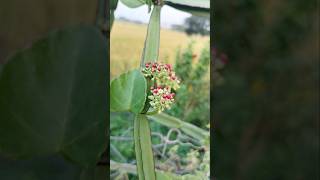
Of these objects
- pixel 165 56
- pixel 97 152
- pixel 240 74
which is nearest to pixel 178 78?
pixel 165 56

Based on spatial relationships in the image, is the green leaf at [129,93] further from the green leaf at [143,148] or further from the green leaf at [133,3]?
the green leaf at [133,3]

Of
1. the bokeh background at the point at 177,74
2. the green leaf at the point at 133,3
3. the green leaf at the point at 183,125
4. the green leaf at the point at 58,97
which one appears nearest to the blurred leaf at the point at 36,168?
the green leaf at the point at 58,97

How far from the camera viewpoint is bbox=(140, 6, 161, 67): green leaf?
1340mm

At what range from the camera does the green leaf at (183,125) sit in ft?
4.42

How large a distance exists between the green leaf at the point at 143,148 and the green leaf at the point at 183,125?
28 mm

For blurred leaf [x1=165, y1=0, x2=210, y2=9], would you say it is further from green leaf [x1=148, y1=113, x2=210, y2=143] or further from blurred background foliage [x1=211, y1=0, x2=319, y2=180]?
blurred background foliage [x1=211, y1=0, x2=319, y2=180]

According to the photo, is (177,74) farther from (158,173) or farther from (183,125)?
(158,173)

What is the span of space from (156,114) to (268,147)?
0.70 metres

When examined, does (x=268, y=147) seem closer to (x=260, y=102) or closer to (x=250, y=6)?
(x=260, y=102)

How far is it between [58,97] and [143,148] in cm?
24

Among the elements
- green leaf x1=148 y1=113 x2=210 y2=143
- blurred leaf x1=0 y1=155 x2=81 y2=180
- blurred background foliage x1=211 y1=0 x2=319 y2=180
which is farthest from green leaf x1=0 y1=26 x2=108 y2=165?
blurred background foliage x1=211 y1=0 x2=319 y2=180

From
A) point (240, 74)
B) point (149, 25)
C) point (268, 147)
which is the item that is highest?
point (149, 25)

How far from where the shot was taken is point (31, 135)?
4.39ft

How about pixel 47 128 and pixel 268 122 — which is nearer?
pixel 47 128
